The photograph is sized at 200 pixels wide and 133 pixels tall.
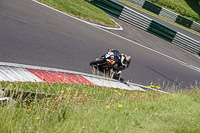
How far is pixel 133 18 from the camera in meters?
21.5

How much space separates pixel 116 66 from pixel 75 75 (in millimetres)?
1988

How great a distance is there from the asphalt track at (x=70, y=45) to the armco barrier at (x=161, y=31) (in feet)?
Answer: 11.9

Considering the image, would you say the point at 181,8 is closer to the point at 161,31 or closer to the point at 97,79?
the point at 161,31

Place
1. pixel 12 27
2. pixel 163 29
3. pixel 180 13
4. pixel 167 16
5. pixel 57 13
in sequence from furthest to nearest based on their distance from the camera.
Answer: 1. pixel 180 13
2. pixel 167 16
3. pixel 163 29
4. pixel 57 13
5. pixel 12 27

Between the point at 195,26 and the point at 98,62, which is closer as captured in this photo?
the point at 98,62

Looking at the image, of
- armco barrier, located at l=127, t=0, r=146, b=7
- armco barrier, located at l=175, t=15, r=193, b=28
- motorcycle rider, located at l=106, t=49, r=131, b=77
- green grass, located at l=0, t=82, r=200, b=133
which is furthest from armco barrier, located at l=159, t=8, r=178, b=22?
green grass, located at l=0, t=82, r=200, b=133

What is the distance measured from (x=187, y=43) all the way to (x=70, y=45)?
48.8 feet

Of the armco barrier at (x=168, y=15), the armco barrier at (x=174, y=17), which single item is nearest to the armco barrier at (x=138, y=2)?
the armco barrier at (x=174, y=17)

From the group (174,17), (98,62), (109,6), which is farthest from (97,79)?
(174,17)

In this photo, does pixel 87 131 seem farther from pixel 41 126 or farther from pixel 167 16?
pixel 167 16

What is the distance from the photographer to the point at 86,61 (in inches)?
422

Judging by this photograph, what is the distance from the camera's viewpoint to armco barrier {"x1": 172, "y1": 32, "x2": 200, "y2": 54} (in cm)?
2253

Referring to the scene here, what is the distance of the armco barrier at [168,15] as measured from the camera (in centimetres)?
3247

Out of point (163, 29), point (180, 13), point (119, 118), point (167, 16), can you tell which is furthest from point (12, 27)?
point (180, 13)
